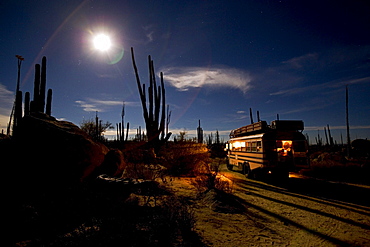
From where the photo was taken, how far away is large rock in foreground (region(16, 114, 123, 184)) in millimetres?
5957

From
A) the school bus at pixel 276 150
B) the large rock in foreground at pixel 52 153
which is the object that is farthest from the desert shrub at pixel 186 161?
the large rock in foreground at pixel 52 153

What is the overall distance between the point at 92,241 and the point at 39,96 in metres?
12.3

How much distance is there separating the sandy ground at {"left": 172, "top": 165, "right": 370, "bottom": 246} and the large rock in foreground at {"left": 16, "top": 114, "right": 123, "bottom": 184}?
3.95 m

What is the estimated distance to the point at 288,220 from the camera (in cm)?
544

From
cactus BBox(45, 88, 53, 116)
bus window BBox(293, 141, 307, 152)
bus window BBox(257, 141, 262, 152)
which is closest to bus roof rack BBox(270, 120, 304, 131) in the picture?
bus window BBox(293, 141, 307, 152)

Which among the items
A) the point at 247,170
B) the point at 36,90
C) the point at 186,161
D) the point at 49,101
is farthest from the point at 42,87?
the point at 247,170

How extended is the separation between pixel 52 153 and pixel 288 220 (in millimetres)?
7332

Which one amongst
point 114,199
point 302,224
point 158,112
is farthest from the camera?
point 158,112

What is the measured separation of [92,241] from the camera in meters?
3.44

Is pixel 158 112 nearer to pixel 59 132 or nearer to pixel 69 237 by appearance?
pixel 59 132

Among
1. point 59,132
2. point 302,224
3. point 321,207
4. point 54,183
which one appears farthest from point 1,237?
point 321,207

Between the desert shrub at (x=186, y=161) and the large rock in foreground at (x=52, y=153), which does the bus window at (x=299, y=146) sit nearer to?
the desert shrub at (x=186, y=161)

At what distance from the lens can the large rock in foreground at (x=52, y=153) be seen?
5.96 m

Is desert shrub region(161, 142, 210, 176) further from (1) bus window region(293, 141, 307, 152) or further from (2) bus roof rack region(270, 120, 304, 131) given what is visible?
(1) bus window region(293, 141, 307, 152)
